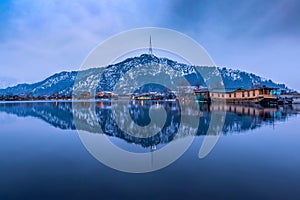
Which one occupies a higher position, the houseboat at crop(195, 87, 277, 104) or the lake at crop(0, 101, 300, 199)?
the houseboat at crop(195, 87, 277, 104)

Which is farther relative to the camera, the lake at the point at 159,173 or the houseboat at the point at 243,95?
the houseboat at the point at 243,95

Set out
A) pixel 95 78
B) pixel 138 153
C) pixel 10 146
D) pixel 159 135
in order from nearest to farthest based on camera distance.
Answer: pixel 138 153 → pixel 10 146 → pixel 159 135 → pixel 95 78

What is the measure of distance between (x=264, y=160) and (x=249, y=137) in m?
4.33

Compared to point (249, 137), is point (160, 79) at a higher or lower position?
higher

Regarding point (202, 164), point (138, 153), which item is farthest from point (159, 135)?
point (202, 164)

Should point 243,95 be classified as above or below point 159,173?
above

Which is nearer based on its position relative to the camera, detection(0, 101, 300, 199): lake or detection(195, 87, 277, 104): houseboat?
detection(0, 101, 300, 199): lake

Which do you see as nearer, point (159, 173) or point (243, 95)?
point (159, 173)

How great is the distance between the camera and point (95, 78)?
175 meters

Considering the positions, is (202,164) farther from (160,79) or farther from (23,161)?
(160,79)

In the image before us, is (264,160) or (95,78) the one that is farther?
(95,78)

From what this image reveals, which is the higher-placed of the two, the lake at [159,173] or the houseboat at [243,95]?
the houseboat at [243,95]

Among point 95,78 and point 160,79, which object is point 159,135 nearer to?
point 160,79

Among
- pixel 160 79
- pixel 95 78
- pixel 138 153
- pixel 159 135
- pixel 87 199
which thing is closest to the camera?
pixel 87 199
